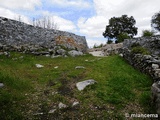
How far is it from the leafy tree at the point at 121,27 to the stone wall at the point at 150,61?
23.4m

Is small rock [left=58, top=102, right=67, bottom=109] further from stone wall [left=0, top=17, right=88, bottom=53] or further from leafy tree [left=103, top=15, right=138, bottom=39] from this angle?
leafy tree [left=103, top=15, right=138, bottom=39]

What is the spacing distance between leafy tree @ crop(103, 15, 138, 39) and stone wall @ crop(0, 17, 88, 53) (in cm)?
2647

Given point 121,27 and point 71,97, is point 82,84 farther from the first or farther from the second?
point 121,27

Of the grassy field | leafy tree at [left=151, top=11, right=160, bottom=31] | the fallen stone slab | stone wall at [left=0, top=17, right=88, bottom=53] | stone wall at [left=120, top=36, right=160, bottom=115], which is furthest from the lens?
leafy tree at [left=151, top=11, right=160, bottom=31]

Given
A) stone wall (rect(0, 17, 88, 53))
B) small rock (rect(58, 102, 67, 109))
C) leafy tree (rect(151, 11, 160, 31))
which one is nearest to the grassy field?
small rock (rect(58, 102, 67, 109))

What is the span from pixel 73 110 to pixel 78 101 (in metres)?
0.56

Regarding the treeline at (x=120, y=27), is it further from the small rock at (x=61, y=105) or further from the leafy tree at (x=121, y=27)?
the small rock at (x=61, y=105)

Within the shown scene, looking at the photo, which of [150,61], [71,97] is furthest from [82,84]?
[150,61]

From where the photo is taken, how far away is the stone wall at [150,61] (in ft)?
16.3

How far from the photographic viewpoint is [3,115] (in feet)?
14.2

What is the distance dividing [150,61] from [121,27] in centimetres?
3473

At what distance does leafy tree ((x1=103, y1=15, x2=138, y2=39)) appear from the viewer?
136 ft

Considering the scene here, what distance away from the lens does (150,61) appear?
331 inches

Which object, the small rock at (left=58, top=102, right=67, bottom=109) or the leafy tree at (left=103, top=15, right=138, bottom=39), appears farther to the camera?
the leafy tree at (left=103, top=15, right=138, bottom=39)
